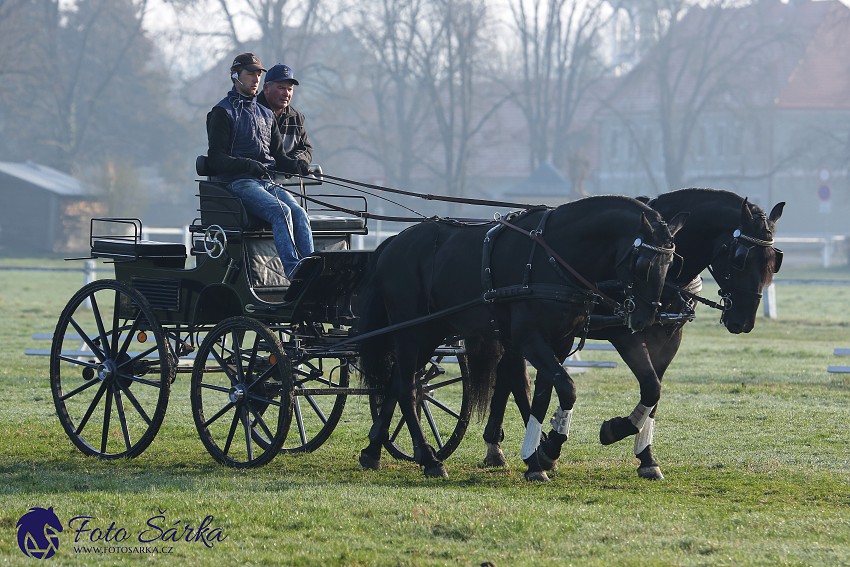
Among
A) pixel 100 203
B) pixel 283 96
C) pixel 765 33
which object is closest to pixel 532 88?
pixel 765 33

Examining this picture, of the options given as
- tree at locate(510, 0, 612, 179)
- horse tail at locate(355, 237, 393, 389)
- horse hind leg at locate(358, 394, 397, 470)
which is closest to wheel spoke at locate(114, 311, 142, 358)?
horse tail at locate(355, 237, 393, 389)

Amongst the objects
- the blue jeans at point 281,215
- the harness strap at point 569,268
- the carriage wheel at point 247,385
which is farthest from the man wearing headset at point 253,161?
the harness strap at point 569,268

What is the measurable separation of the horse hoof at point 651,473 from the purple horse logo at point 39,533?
361 cm

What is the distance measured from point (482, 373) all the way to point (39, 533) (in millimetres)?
3384

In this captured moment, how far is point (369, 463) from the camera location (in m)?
9.07

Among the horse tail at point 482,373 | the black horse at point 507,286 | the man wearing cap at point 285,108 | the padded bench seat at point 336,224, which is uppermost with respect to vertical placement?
the man wearing cap at point 285,108

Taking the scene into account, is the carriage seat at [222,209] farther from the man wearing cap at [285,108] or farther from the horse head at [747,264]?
the horse head at [747,264]

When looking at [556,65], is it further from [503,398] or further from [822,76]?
[503,398]

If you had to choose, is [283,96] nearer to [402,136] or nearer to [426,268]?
[426,268]

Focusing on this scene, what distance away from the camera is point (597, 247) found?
27.0ft

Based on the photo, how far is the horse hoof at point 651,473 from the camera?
28.0 ft

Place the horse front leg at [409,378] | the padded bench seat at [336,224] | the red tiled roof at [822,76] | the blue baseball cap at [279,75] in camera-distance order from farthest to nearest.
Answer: the red tiled roof at [822,76]
the padded bench seat at [336,224]
the blue baseball cap at [279,75]
the horse front leg at [409,378]

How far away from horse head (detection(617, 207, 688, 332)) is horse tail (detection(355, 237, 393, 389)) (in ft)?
6.06

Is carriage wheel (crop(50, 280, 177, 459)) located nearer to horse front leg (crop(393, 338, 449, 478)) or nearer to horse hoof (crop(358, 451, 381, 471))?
horse hoof (crop(358, 451, 381, 471))
